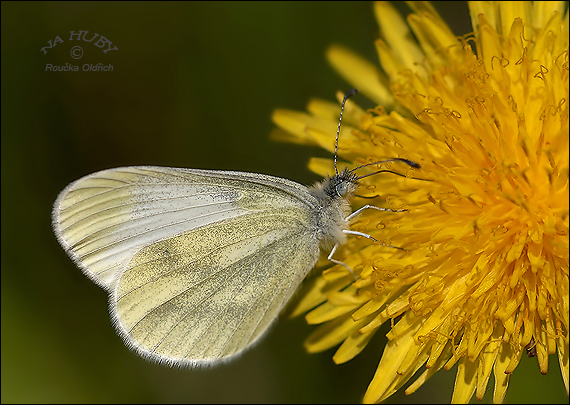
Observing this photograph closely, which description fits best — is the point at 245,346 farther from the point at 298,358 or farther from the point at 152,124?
the point at 152,124

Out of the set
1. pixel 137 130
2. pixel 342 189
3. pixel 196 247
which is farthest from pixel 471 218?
pixel 137 130

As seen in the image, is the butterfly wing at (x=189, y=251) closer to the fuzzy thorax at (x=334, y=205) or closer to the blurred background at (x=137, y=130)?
the fuzzy thorax at (x=334, y=205)

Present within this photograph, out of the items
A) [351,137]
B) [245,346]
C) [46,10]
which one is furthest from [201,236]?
[46,10]

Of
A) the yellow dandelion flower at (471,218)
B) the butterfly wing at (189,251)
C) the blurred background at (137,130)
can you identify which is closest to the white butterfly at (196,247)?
the butterfly wing at (189,251)

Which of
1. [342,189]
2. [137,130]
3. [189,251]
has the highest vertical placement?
[137,130]

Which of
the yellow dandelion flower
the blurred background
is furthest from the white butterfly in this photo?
the blurred background

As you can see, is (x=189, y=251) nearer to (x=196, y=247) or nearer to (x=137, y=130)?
(x=196, y=247)

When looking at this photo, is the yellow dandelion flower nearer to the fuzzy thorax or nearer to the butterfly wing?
the fuzzy thorax
